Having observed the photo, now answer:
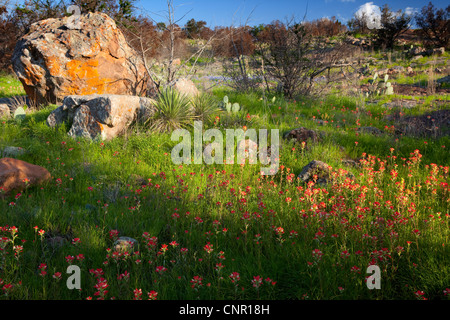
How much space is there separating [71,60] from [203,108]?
11.8ft

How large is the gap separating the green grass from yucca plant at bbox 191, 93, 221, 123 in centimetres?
113

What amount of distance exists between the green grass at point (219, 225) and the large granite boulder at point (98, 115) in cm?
32

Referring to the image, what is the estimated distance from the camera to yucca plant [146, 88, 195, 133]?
5973mm

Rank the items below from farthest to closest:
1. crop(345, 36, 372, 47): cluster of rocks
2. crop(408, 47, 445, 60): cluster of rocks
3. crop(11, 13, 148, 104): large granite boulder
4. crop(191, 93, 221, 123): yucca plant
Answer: crop(345, 36, 372, 47): cluster of rocks < crop(408, 47, 445, 60): cluster of rocks < crop(11, 13, 148, 104): large granite boulder < crop(191, 93, 221, 123): yucca plant

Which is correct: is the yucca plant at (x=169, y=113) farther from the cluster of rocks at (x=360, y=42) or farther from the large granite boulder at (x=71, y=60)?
the cluster of rocks at (x=360, y=42)

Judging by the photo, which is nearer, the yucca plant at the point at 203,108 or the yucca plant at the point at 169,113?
the yucca plant at the point at 169,113

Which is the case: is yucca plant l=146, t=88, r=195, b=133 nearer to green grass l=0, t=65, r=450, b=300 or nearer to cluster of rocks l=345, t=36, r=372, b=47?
green grass l=0, t=65, r=450, b=300

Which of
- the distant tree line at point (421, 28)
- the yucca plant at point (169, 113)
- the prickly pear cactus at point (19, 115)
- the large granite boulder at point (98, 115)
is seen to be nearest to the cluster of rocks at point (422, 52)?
the distant tree line at point (421, 28)

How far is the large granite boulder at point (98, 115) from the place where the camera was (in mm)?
5719

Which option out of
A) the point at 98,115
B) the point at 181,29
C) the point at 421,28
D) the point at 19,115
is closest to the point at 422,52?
the point at 421,28

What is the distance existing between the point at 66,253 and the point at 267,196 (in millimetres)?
2363

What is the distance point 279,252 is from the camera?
2750 millimetres

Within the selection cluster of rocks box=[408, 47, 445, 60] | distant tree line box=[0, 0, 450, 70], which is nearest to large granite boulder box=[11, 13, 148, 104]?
distant tree line box=[0, 0, 450, 70]
